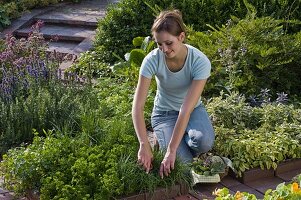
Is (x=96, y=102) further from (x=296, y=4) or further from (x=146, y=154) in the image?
(x=296, y=4)

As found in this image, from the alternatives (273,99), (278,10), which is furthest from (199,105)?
(278,10)

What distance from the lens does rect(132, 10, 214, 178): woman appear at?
165 inches

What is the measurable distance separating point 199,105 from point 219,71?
1.20m

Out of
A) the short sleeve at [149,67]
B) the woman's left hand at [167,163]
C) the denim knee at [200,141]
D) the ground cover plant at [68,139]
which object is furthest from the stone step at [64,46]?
the woman's left hand at [167,163]

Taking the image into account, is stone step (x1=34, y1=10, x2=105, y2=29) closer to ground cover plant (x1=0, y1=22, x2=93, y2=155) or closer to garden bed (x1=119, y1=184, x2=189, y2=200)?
ground cover plant (x1=0, y1=22, x2=93, y2=155)

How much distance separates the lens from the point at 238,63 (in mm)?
5859

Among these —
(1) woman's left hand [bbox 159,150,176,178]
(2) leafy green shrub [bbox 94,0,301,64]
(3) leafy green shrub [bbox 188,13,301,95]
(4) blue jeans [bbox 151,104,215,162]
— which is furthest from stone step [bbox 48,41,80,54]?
(1) woman's left hand [bbox 159,150,176,178]

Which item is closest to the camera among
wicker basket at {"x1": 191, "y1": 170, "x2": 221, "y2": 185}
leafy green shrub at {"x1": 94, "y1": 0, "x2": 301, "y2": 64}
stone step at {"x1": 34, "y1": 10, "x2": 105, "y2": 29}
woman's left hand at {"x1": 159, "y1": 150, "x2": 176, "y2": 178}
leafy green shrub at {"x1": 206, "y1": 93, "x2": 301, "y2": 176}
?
woman's left hand at {"x1": 159, "y1": 150, "x2": 176, "y2": 178}

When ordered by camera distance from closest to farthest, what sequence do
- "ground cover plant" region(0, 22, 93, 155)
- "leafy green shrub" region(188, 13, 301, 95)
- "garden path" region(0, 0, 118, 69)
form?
1. "ground cover plant" region(0, 22, 93, 155)
2. "leafy green shrub" region(188, 13, 301, 95)
3. "garden path" region(0, 0, 118, 69)

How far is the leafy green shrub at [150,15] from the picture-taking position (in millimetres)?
6816

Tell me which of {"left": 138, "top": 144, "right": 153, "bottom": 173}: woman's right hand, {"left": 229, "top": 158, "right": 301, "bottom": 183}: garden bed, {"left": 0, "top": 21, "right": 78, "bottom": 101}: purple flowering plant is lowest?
{"left": 229, "top": 158, "right": 301, "bottom": 183}: garden bed

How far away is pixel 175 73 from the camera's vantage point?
4477mm

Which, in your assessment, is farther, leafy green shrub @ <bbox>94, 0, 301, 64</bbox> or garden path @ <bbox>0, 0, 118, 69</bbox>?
garden path @ <bbox>0, 0, 118, 69</bbox>

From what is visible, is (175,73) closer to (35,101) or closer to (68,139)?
(68,139)
